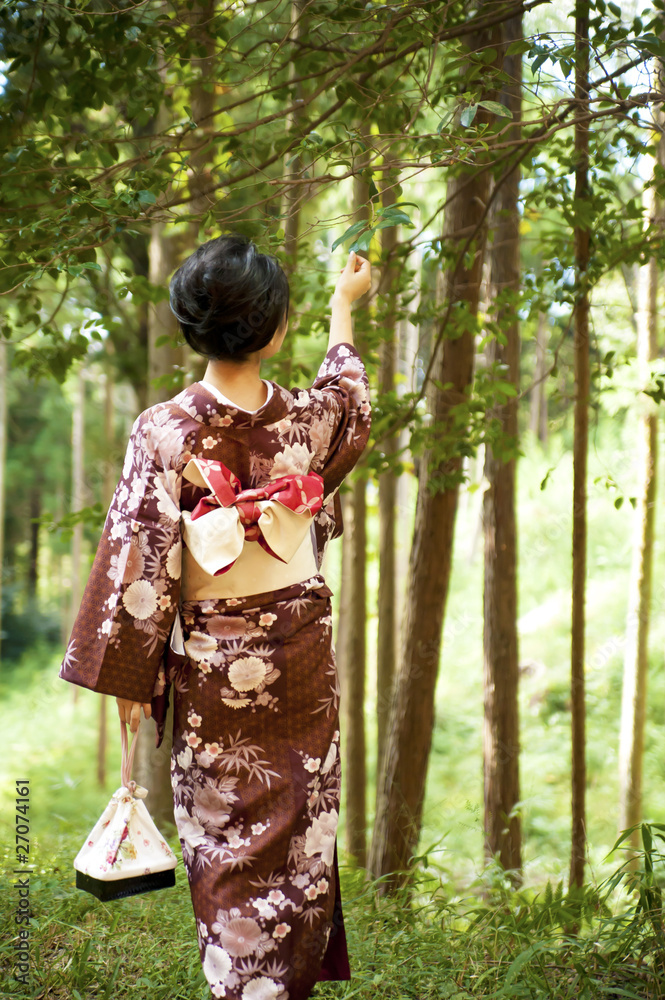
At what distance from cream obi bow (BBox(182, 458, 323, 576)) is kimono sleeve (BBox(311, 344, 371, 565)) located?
6.3 inches

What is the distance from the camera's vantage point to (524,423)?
60.7ft

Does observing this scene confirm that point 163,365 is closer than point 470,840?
Yes

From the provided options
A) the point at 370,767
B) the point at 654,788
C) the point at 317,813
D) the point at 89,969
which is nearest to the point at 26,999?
the point at 89,969

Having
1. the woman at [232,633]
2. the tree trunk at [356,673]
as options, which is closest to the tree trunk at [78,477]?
the tree trunk at [356,673]

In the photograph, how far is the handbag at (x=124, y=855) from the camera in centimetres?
148

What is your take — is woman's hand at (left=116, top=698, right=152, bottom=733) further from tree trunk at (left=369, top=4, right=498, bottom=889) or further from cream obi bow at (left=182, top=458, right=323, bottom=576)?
tree trunk at (left=369, top=4, right=498, bottom=889)

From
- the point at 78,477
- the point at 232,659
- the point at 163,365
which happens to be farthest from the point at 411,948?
the point at 78,477

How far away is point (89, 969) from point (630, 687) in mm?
4670

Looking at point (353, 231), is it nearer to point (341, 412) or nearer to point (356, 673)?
point (341, 412)

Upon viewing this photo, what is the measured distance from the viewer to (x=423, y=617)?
3.22 metres

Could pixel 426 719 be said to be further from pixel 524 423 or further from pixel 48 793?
pixel 524 423

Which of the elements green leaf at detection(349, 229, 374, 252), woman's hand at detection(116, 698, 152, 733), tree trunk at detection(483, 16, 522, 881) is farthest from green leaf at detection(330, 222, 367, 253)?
tree trunk at detection(483, 16, 522, 881)

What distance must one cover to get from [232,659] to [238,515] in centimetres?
30

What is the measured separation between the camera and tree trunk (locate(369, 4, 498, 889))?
3008 millimetres
